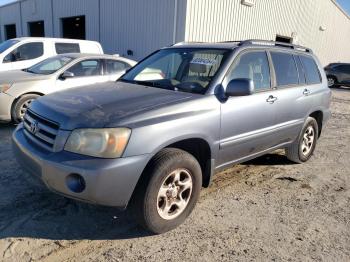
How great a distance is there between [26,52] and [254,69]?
7462 millimetres

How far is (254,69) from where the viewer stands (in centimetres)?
433

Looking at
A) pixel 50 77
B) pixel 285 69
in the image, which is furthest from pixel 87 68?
pixel 285 69

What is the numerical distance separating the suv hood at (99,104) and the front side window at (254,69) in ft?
2.30

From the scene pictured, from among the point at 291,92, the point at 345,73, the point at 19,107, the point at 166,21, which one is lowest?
the point at 345,73

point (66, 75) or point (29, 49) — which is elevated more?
point (29, 49)

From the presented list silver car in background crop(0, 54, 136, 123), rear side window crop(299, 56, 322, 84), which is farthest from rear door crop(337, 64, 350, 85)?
rear side window crop(299, 56, 322, 84)

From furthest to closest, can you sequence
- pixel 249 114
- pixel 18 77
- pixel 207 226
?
pixel 18 77
pixel 249 114
pixel 207 226

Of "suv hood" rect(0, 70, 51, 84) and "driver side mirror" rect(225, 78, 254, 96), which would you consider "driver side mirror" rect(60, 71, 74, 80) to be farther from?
"driver side mirror" rect(225, 78, 254, 96)

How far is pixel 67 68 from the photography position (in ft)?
24.5

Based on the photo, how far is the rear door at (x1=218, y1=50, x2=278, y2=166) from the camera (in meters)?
3.84

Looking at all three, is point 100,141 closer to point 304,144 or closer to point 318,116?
point 304,144

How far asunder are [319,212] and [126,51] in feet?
41.4

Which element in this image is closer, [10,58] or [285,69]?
[285,69]

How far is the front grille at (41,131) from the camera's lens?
3109 millimetres
